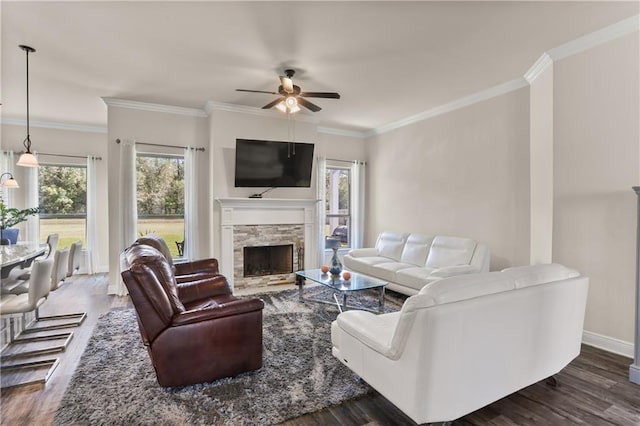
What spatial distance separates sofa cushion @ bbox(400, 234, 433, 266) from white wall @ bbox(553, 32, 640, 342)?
70.1 inches

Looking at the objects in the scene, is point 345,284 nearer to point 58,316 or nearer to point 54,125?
point 58,316

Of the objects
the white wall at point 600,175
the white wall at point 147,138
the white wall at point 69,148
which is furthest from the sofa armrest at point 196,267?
the white wall at point 600,175

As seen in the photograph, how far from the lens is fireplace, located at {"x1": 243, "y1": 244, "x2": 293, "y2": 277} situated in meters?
5.46

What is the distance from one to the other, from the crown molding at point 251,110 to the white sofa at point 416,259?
8.27ft

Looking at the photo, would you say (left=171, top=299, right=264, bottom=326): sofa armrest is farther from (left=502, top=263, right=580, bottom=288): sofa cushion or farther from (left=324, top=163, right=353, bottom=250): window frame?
(left=324, top=163, right=353, bottom=250): window frame

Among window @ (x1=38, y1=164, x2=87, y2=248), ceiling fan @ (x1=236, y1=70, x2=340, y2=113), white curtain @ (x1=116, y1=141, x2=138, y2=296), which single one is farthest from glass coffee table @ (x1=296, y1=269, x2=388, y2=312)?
window @ (x1=38, y1=164, x2=87, y2=248)

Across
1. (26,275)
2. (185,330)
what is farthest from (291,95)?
(26,275)

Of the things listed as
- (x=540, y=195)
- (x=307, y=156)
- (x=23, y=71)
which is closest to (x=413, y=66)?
(x=540, y=195)

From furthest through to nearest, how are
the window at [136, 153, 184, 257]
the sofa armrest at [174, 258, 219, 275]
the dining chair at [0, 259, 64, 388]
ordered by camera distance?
the window at [136, 153, 184, 257] < the sofa armrest at [174, 258, 219, 275] < the dining chair at [0, 259, 64, 388]

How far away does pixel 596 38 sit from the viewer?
2.98 m

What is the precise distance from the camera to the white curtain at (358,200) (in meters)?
6.80

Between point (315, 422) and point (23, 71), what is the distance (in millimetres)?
4901

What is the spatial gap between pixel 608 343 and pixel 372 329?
8.39 ft

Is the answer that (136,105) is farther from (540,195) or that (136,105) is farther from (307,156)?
(540,195)
